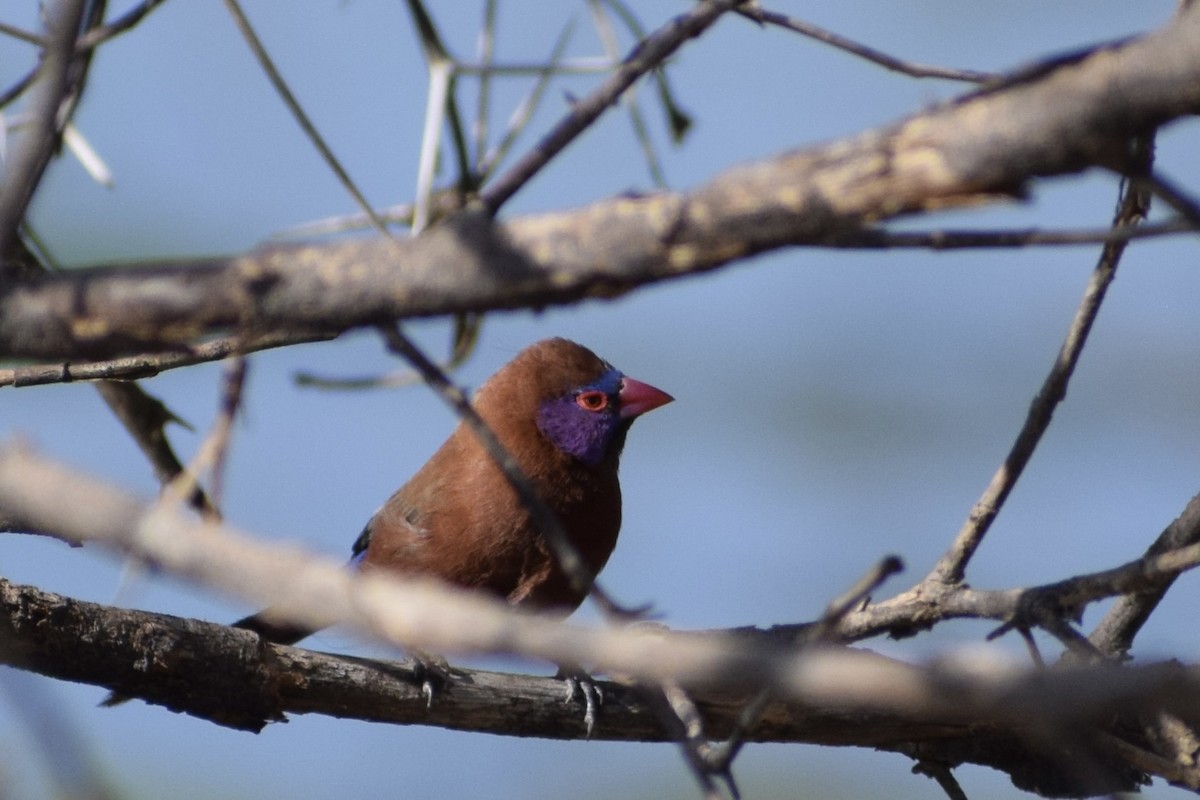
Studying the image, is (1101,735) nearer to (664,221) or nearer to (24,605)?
(664,221)

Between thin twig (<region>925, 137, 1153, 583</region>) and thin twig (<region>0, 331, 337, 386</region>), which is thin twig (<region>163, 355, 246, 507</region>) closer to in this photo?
thin twig (<region>0, 331, 337, 386</region>)

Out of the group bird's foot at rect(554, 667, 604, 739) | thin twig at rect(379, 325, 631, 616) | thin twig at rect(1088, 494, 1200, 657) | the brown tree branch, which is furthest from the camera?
bird's foot at rect(554, 667, 604, 739)

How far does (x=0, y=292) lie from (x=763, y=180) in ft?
3.13

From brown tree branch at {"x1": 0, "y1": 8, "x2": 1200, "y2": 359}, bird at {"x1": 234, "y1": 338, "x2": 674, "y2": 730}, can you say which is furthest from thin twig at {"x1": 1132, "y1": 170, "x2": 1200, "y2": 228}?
bird at {"x1": 234, "y1": 338, "x2": 674, "y2": 730}

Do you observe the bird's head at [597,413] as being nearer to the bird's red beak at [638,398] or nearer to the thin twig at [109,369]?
the bird's red beak at [638,398]

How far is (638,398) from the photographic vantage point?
5.18 m

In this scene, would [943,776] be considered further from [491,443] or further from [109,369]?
[109,369]

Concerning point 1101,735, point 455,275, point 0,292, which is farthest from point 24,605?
point 1101,735

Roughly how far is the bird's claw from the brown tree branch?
1.87 m

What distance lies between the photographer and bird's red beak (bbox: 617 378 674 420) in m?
5.14

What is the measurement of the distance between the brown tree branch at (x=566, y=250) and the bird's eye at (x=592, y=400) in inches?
130

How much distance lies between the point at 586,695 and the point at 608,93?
163 centimetres

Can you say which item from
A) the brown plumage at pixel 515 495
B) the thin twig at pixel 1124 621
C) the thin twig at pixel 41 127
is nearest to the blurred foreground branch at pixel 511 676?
the thin twig at pixel 1124 621

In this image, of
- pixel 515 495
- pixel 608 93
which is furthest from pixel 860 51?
pixel 515 495
